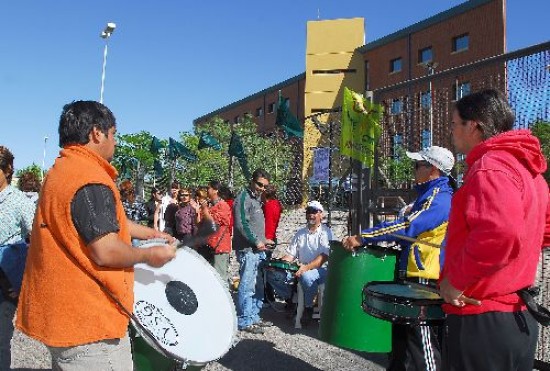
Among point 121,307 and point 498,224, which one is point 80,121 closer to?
point 121,307

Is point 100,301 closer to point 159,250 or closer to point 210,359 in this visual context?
point 159,250

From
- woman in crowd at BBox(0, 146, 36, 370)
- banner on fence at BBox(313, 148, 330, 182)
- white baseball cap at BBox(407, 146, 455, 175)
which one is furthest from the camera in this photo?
banner on fence at BBox(313, 148, 330, 182)

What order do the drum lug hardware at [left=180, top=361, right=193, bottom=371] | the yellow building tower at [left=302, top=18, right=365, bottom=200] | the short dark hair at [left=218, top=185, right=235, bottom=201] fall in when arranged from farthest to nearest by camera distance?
the yellow building tower at [left=302, top=18, right=365, bottom=200]
the short dark hair at [left=218, top=185, right=235, bottom=201]
the drum lug hardware at [left=180, top=361, right=193, bottom=371]

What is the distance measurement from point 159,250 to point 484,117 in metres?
1.46

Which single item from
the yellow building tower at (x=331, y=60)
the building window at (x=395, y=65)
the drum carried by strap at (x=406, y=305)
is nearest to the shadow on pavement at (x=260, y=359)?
the drum carried by strap at (x=406, y=305)

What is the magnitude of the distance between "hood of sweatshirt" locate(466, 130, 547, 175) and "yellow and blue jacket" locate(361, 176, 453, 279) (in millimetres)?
1492

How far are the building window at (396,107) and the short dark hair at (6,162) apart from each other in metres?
4.50

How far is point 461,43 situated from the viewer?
3012 cm

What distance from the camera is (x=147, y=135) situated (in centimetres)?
4850

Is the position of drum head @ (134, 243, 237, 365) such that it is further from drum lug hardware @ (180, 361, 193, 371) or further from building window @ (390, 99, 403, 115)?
building window @ (390, 99, 403, 115)

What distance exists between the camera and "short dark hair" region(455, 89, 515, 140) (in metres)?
2.18

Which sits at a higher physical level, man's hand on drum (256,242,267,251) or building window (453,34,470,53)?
building window (453,34,470,53)

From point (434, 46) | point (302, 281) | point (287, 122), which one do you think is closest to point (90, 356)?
point (302, 281)

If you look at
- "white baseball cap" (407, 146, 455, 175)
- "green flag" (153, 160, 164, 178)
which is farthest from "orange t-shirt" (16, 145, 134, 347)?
"green flag" (153, 160, 164, 178)
